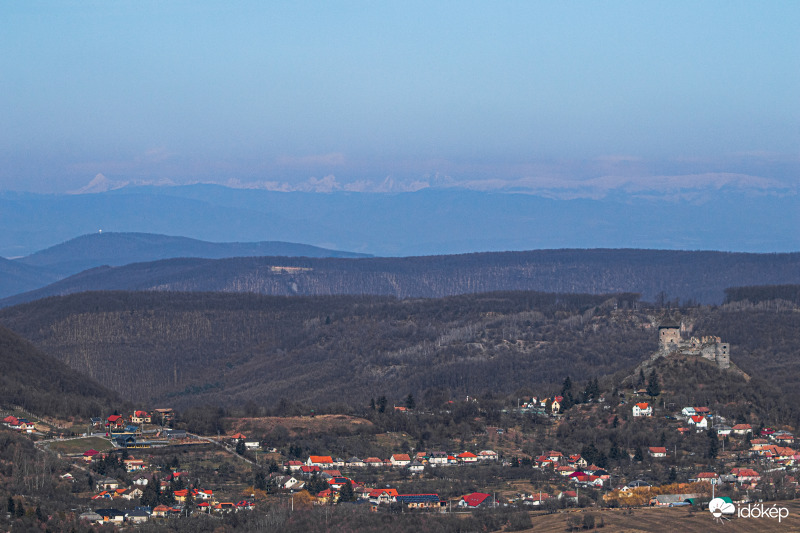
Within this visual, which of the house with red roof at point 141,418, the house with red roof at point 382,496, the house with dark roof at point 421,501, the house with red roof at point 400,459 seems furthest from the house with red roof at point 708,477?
the house with red roof at point 141,418

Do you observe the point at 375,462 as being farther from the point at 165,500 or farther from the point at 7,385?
the point at 7,385

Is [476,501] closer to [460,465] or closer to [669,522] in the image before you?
[460,465]

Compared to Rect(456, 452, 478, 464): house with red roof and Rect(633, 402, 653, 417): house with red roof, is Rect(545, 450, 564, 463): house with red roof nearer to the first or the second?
Rect(456, 452, 478, 464): house with red roof

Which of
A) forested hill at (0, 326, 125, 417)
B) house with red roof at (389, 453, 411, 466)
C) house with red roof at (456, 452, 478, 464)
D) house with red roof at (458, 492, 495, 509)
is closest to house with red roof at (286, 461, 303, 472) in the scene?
house with red roof at (389, 453, 411, 466)

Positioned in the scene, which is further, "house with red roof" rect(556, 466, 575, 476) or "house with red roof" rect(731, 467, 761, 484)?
"house with red roof" rect(556, 466, 575, 476)

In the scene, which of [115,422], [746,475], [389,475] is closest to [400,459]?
[389,475]

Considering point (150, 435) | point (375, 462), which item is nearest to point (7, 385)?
point (150, 435)
